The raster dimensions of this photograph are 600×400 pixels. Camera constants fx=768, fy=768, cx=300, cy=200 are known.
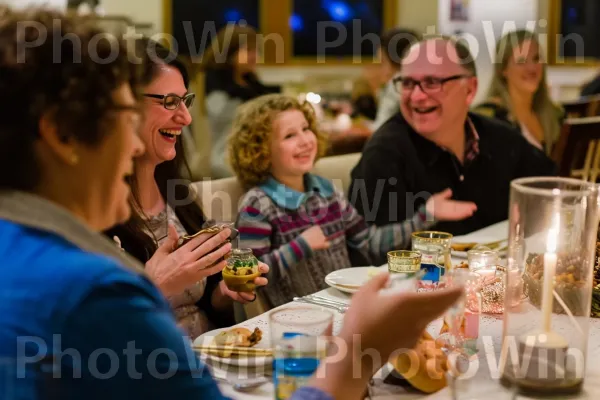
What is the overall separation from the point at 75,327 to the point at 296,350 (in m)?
0.42

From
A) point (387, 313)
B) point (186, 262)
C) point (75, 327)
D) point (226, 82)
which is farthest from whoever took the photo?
point (226, 82)

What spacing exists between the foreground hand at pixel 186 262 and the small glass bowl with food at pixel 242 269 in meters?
0.10

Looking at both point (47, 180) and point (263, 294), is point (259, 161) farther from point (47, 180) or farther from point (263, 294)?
point (47, 180)

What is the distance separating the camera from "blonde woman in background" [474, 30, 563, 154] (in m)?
4.23

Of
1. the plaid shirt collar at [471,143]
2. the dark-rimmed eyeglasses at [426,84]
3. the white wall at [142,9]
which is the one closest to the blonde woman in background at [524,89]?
the plaid shirt collar at [471,143]

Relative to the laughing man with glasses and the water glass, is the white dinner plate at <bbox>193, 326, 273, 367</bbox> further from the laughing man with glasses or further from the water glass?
the laughing man with glasses

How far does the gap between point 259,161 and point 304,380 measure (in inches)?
53.6

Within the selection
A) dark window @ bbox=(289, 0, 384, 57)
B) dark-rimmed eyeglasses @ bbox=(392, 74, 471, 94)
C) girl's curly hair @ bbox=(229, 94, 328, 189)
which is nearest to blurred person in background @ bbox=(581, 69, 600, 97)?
dark window @ bbox=(289, 0, 384, 57)

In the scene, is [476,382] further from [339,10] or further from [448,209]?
[339,10]

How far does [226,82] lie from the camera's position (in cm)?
516

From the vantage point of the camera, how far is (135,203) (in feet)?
6.45

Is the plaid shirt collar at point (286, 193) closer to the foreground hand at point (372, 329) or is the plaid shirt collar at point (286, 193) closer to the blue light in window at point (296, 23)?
the foreground hand at point (372, 329)

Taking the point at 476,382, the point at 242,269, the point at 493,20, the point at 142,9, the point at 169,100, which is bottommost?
the point at 476,382

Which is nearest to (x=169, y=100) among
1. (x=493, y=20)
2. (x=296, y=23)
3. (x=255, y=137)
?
(x=255, y=137)
